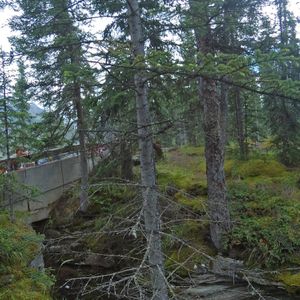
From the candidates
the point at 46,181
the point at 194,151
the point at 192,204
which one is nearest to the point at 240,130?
the point at 194,151

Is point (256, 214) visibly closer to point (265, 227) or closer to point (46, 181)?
point (265, 227)

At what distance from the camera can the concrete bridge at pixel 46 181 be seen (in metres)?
13.7

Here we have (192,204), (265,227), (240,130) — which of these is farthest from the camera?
(240,130)

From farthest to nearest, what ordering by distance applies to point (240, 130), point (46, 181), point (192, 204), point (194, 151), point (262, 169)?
1. point (194, 151)
2. point (240, 130)
3. point (46, 181)
4. point (262, 169)
5. point (192, 204)

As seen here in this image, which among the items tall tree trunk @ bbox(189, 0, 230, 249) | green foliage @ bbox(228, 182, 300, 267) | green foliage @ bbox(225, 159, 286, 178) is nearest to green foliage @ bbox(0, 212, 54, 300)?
tall tree trunk @ bbox(189, 0, 230, 249)

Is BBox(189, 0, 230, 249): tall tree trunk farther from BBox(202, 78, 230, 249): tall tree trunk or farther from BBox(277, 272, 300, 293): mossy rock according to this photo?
BBox(277, 272, 300, 293): mossy rock

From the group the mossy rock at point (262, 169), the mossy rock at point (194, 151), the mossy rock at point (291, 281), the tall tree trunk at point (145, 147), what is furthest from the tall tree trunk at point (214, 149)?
the mossy rock at point (194, 151)

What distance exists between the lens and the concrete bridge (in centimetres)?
1369

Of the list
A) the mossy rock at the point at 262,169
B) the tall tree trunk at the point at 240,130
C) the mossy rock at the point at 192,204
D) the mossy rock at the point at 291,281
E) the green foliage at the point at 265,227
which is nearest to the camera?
the mossy rock at the point at 291,281

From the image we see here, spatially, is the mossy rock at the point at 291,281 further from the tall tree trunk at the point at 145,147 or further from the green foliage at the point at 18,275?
the green foliage at the point at 18,275

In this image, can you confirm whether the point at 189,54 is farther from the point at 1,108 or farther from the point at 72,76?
the point at 1,108

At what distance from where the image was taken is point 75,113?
46.4ft

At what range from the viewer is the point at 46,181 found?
49.3ft

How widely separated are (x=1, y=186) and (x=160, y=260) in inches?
216
